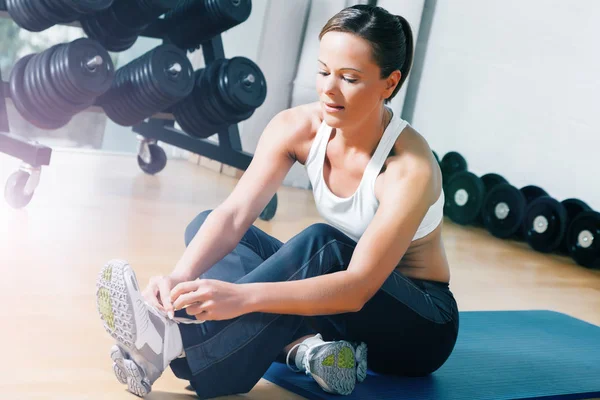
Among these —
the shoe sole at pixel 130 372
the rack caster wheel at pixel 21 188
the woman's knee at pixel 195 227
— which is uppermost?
the woman's knee at pixel 195 227

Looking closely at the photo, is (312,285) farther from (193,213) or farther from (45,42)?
(45,42)

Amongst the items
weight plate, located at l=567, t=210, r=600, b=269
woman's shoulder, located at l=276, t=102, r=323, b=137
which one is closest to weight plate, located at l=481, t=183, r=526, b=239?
weight plate, located at l=567, t=210, r=600, b=269

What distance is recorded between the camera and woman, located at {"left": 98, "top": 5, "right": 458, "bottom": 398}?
1340 mm

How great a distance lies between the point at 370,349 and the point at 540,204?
6.85 feet

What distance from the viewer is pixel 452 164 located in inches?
158

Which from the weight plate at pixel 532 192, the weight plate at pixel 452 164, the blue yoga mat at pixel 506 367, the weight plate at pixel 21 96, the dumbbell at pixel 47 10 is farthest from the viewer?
the weight plate at pixel 452 164

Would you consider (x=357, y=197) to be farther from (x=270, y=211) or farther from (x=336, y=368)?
(x=270, y=211)

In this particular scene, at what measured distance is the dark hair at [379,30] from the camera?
1.39m

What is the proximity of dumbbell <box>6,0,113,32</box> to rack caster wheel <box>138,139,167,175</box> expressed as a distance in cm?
92

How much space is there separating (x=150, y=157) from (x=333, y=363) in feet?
7.40

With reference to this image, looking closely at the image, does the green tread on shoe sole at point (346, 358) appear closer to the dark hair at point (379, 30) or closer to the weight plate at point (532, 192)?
the dark hair at point (379, 30)

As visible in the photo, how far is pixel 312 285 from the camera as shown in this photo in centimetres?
137

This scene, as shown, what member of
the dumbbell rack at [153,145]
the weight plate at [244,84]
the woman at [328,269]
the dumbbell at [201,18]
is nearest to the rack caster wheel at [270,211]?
the dumbbell rack at [153,145]

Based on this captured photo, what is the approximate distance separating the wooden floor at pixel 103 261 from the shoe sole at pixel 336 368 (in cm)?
8
